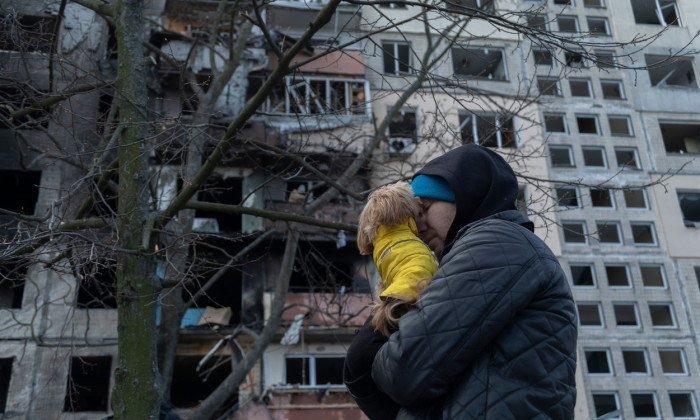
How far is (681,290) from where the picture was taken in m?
28.3

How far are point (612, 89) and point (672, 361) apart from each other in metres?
13.2

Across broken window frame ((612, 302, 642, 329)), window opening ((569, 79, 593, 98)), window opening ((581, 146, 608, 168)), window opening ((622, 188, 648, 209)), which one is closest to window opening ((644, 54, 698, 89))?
window opening ((569, 79, 593, 98))

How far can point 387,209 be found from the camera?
3002mm

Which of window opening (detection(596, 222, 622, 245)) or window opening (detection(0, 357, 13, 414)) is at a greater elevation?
window opening (detection(596, 222, 622, 245))

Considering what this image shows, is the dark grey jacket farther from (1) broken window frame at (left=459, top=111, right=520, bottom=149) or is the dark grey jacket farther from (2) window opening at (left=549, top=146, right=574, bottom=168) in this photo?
(2) window opening at (left=549, top=146, right=574, bottom=168)

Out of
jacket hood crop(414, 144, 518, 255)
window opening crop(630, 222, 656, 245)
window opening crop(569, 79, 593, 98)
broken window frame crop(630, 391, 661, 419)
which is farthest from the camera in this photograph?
window opening crop(569, 79, 593, 98)

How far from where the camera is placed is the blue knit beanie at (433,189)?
2814mm

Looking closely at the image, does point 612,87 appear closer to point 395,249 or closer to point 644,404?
point 644,404

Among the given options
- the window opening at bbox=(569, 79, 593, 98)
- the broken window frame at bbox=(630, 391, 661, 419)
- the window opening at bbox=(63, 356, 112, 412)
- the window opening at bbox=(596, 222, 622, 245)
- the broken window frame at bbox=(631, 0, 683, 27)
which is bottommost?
the broken window frame at bbox=(630, 391, 661, 419)

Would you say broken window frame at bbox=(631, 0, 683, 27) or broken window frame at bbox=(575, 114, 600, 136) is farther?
broken window frame at bbox=(631, 0, 683, 27)

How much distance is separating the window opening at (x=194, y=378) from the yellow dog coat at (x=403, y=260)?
66.9ft

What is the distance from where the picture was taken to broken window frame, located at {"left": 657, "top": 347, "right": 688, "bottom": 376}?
27.2m

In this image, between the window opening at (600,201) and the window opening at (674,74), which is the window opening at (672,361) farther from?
the window opening at (674,74)

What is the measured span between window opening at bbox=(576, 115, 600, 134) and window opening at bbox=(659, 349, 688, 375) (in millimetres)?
10475
